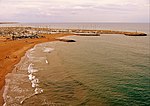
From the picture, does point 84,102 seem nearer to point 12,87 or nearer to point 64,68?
point 12,87

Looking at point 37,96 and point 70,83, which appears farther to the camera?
point 70,83

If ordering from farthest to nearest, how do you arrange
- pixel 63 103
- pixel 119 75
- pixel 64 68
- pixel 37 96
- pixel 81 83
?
pixel 64 68 → pixel 119 75 → pixel 81 83 → pixel 37 96 → pixel 63 103

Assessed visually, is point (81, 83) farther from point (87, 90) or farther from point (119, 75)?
point (119, 75)

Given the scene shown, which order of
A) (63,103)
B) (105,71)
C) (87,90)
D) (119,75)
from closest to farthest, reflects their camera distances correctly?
(63,103), (87,90), (119,75), (105,71)

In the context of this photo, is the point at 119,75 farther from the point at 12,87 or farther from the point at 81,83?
the point at 12,87

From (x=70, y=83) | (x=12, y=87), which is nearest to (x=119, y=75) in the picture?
(x=70, y=83)

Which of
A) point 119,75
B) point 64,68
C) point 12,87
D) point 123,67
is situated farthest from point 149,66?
point 12,87

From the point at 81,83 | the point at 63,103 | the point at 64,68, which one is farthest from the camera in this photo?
the point at 64,68

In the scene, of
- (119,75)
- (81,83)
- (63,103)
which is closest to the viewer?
(63,103)

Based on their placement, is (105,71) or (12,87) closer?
(12,87)
